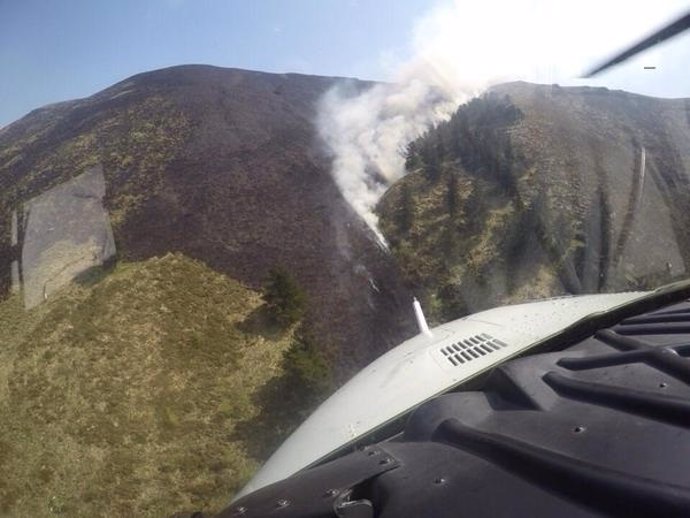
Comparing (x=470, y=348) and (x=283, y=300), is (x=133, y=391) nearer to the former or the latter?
(x=283, y=300)

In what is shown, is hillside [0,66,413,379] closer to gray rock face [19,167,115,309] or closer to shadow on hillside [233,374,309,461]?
gray rock face [19,167,115,309]

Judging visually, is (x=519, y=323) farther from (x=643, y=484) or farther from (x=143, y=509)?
(x=143, y=509)

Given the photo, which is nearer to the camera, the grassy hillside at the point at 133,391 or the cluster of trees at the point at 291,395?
the grassy hillside at the point at 133,391

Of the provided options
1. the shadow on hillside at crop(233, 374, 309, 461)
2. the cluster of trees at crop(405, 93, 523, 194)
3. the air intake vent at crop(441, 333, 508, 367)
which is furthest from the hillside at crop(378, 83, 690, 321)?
the air intake vent at crop(441, 333, 508, 367)

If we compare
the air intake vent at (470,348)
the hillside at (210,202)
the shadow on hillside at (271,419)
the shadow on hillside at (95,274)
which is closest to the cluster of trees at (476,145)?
the hillside at (210,202)

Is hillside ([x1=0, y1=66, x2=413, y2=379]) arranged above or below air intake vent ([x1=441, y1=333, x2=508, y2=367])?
above

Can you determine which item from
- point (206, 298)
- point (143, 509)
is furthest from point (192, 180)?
point (143, 509)

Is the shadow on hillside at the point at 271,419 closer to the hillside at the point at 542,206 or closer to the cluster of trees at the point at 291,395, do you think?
the cluster of trees at the point at 291,395
